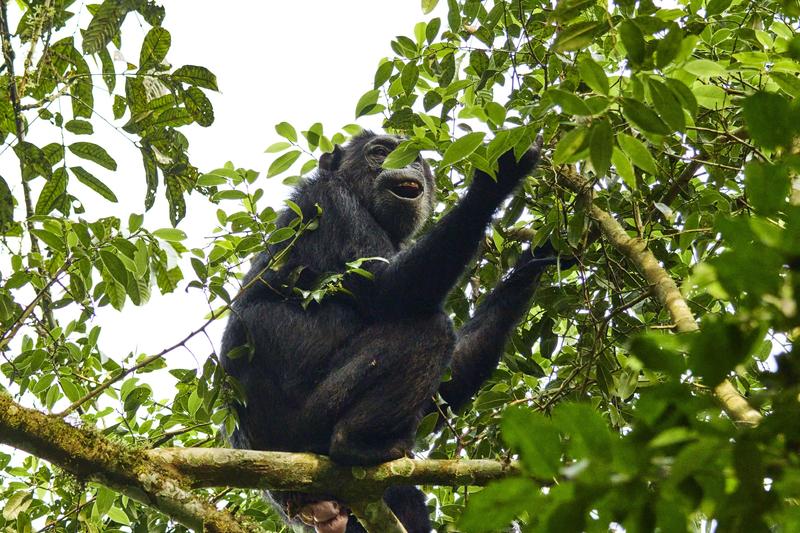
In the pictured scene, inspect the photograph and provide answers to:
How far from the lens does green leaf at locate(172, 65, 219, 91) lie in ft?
14.3

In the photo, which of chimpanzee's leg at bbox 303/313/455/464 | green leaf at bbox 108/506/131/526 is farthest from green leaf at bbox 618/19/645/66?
green leaf at bbox 108/506/131/526

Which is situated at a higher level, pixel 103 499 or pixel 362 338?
pixel 362 338

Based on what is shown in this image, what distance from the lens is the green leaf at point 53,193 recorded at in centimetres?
442

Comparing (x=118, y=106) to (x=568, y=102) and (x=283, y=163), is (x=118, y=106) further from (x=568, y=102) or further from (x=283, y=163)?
(x=568, y=102)

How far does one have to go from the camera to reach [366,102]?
6004 mm

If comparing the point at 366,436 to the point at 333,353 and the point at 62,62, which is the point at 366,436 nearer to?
the point at 333,353

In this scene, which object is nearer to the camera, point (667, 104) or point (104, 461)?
point (667, 104)

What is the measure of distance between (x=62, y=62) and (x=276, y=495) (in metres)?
3.15

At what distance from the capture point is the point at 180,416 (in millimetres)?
6324

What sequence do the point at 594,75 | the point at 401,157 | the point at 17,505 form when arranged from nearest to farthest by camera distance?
the point at 594,75 < the point at 401,157 < the point at 17,505

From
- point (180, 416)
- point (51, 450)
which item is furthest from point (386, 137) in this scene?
point (51, 450)

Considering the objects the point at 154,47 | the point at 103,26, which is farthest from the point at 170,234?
the point at 103,26

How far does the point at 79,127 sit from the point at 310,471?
229 centimetres

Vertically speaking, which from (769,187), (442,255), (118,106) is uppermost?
(118,106)
